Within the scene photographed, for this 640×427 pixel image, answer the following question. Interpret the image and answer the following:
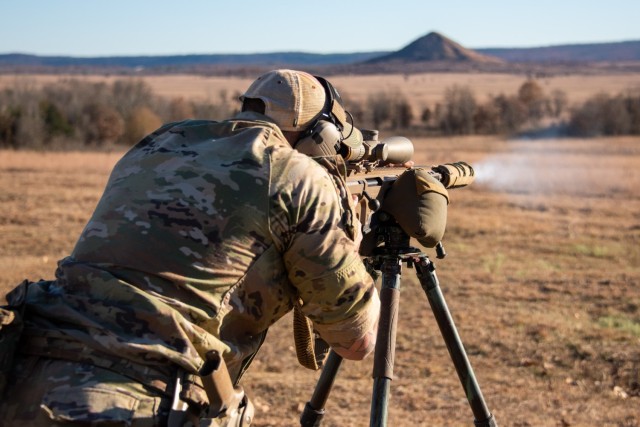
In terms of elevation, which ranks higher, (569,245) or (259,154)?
(259,154)

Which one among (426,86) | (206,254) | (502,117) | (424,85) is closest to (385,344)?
(206,254)

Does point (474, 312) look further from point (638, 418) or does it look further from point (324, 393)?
point (324, 393)

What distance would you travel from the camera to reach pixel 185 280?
238cm

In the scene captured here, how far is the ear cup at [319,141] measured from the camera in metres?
2.92

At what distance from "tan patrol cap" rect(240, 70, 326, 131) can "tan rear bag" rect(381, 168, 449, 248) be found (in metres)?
0.69

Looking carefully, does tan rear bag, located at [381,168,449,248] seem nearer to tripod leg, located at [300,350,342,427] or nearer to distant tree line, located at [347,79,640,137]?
tripod leg, located at [300,350,342,427]

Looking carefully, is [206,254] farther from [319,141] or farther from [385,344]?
[385,344]

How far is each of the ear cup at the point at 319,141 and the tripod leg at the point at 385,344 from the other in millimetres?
830

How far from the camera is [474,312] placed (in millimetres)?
8109

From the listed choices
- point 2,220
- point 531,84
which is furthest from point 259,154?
point 531,84

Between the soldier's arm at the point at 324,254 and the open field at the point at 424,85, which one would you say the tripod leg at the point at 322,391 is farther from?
the open field at the point at 424,85

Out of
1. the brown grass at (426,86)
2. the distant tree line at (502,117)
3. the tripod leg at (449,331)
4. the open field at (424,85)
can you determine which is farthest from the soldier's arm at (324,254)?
the brown grass at (426,86)

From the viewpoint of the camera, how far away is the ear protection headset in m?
2.92

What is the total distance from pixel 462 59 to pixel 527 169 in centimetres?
17340
